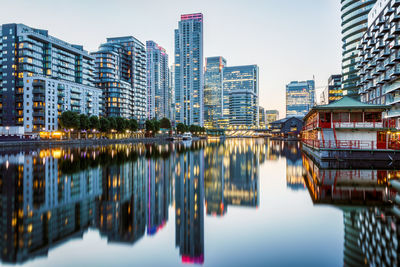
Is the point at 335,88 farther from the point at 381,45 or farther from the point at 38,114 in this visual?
the point at 38,114

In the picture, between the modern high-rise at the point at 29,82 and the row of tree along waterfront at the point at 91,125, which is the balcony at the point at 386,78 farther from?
the modern high-rise at the point at 29,82

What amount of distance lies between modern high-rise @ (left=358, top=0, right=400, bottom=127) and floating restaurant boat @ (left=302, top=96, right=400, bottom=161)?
3292 cm

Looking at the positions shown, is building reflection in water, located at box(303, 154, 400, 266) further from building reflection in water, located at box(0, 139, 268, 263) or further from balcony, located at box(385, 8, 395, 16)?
balcony, located at box(385, 8, 395, 16)

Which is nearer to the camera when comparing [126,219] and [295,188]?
[126,219]

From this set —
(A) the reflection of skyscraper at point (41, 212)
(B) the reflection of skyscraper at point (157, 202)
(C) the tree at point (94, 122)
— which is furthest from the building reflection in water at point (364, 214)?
(C) the tree at point (94, 122)

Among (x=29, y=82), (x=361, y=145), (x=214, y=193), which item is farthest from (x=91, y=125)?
(x=214, y=193)

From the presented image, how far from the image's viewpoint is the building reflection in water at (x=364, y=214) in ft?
34.0

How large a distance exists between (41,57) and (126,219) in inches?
5374

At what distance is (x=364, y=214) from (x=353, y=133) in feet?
112

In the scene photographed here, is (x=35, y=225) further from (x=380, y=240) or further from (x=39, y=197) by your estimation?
(x=380, y=240)

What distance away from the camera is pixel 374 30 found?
90.5 metres

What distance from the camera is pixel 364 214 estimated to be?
50.0 ft

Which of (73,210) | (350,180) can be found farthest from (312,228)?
(350,180)

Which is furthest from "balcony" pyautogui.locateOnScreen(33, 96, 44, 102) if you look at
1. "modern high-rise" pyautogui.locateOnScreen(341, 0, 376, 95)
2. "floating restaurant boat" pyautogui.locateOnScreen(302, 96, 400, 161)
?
"modern high-rise" pyautogui.locateOnScreen(341, 0, 376, 95)
